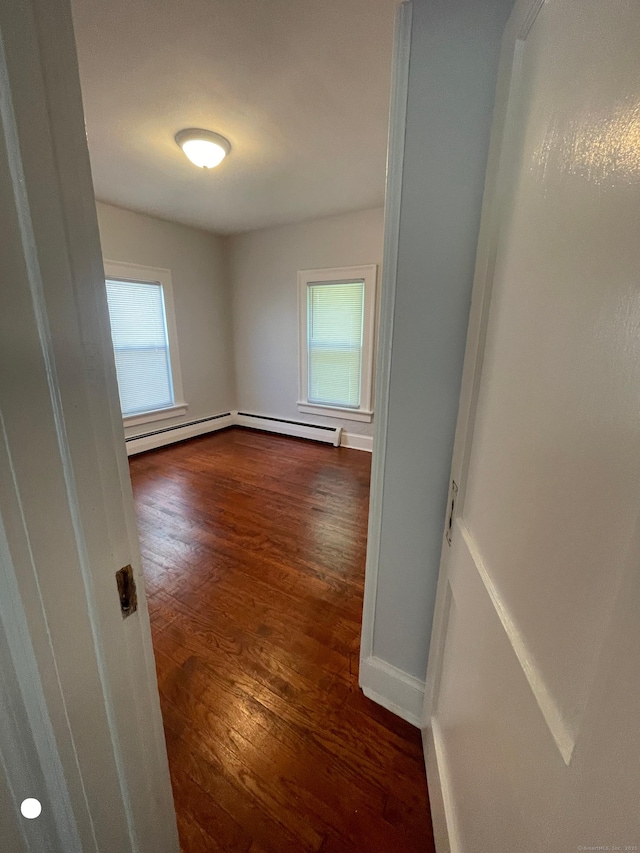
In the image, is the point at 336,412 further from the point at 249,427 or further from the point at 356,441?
the point at 249,427

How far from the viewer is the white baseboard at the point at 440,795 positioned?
0.83 meters

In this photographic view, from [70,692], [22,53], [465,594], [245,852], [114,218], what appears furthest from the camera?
[114,218]

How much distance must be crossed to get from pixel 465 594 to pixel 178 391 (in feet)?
13.5

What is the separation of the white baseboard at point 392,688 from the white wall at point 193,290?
11.5 feet

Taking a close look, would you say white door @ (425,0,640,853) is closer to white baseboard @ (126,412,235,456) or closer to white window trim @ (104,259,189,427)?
white window trim @ (104,259,189,427)

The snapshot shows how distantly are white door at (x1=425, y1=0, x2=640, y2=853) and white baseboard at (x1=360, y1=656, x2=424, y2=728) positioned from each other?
455mm

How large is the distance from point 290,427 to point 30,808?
13.4ft

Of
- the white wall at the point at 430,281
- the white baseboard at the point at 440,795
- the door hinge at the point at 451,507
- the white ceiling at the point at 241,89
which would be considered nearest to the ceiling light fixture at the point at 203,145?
the white ceiling at the point at 241,89

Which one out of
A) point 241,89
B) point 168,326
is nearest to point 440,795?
point 241,89

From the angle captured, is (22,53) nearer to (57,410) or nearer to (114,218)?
(57,410)

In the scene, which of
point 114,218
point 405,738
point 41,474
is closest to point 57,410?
point 41,474

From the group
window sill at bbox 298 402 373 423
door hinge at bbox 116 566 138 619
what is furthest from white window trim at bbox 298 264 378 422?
door hinge at bbox 116 566 138 619

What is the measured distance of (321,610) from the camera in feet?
5.74

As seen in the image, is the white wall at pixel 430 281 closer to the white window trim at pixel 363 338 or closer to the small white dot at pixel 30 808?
the small white dot at pixel 30 808
